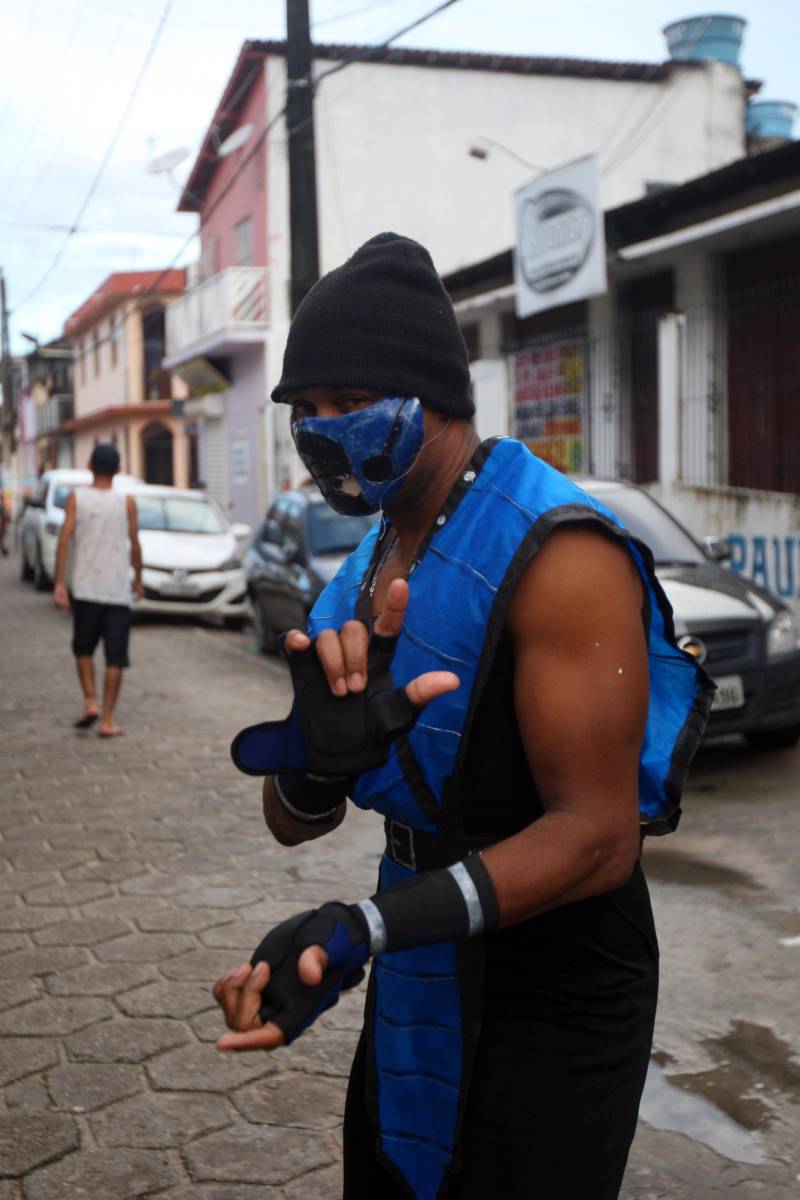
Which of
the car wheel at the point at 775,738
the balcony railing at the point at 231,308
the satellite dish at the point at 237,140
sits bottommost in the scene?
the car wheel at the point at 775,738

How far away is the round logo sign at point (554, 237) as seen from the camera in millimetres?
13945

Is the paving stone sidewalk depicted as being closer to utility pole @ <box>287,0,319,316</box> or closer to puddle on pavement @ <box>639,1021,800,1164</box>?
puddle on pavement @ <box>639,1021,800,1164</box>

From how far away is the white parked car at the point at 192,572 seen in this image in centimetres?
1483

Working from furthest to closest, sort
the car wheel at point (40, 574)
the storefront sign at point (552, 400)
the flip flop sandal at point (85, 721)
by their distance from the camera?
the car wheel at point (40, 574) < the storefront sign at point (552, 400) < the flip flop sandal at point (85, 721)

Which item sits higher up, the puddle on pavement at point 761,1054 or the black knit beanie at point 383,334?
the black knit beanie at point 383,334

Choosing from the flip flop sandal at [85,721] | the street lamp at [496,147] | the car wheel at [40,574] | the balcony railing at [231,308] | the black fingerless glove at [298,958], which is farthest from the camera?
the balcony railing at [231,308]

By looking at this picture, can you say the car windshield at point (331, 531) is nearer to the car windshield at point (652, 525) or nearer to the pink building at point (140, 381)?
the car windshield at point (652, 525)

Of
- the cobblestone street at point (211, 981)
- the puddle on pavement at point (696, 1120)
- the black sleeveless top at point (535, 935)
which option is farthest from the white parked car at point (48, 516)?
the black sleeveless top at point (535, 935)

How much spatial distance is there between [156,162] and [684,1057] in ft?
75.2

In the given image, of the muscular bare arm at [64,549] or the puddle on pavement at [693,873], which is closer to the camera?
the puddle on pavement at [693,873]

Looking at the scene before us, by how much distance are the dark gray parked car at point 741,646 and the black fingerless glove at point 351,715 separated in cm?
547

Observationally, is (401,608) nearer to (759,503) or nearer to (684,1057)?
(684,1057)

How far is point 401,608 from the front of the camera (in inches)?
62.2

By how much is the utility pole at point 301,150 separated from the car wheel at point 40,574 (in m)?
7.52
